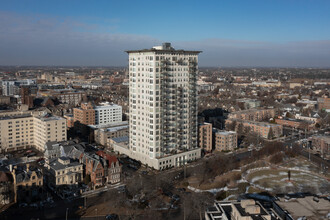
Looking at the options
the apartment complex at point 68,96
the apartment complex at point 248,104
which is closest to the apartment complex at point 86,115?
the apartment complex at point 68,96

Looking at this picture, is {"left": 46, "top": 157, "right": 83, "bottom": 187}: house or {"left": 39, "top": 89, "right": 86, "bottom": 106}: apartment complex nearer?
{"left": 46, "top": 157, "right": 83, "bottom": 187}: house

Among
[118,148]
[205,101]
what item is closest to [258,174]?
[118,148]

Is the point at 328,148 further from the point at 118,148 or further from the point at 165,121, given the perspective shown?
the point at 118,148

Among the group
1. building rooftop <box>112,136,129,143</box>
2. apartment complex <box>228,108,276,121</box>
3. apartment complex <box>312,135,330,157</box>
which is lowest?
apartment complex <box>312,135,330,157</box>

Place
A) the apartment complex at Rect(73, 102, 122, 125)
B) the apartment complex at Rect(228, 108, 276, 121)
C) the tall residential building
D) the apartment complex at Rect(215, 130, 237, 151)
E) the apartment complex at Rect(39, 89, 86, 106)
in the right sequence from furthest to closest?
1. the apartment complex at Rect(39, 89, 86, 106)
2. the apartment complex at Rect(228, 108, 276, 121)
3. the apartment complex at Rect(73, 102, 122, 125)
4. the apartment complex at Rect(215, 130, 237, 151)
5. the tall residential building

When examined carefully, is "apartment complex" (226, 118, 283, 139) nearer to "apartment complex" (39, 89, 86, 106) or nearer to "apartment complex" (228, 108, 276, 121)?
"apartment complex" (228, 108, 276, 121)

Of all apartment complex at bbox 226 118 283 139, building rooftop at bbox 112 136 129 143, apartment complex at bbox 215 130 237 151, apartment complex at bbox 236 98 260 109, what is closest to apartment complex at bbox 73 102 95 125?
building rooftop at bbox 112 136 129 143

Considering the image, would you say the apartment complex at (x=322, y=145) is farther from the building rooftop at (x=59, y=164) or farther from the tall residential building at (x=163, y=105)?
the building rooftop at (x=59, y=164)

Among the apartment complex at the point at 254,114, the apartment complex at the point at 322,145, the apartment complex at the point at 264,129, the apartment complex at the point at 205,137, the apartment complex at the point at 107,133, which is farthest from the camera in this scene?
the apartment complex at the point at 254,114
